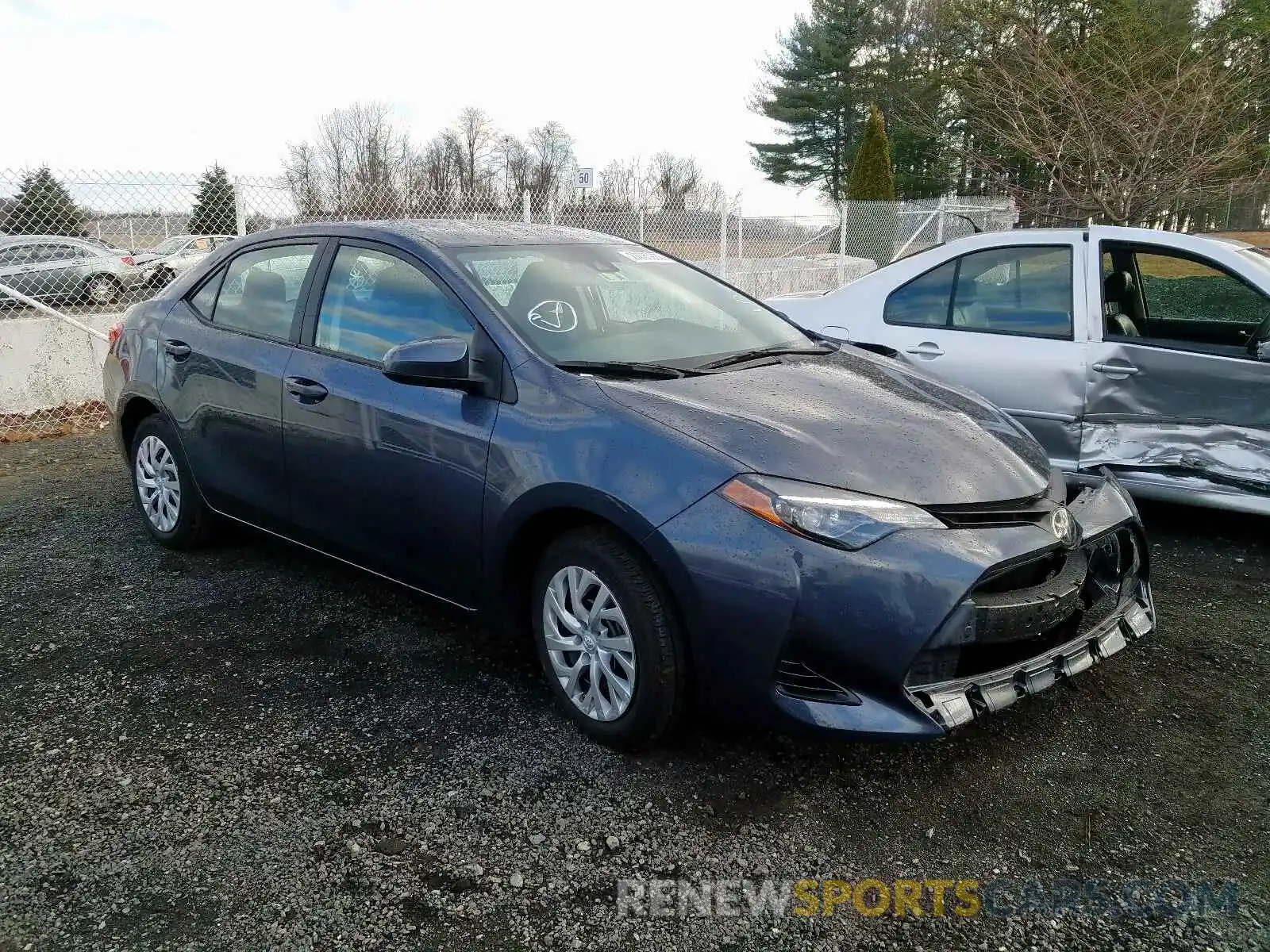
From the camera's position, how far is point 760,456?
267 cm

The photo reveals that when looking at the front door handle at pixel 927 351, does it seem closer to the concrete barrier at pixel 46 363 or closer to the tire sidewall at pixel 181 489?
the tire sidewall at pixel 181 489

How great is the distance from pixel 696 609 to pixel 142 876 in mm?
1514

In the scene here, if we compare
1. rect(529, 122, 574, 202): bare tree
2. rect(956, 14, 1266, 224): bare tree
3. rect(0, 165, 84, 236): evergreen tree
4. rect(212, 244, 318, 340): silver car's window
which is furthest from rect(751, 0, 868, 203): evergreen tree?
rect(212, 244, 318, 340): silver car's window

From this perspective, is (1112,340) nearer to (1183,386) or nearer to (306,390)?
(1183,386)

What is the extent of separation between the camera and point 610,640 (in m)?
2.84

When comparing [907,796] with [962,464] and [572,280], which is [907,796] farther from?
[572,280]

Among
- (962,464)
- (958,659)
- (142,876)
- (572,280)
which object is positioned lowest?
(142,876)

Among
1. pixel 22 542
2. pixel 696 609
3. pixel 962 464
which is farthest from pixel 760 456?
pixel 22 542

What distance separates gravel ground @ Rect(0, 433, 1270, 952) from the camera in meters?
2.26

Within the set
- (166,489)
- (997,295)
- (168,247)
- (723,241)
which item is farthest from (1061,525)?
(168,247)

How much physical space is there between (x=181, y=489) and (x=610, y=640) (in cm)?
263

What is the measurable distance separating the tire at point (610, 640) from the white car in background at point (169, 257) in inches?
324

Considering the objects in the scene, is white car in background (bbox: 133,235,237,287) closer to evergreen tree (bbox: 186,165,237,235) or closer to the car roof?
evergreen tree (bbox: 186,165,237,235)

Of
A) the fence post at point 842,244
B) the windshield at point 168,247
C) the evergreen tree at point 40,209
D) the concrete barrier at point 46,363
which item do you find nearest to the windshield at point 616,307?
the concrete barrier at point 46,363
